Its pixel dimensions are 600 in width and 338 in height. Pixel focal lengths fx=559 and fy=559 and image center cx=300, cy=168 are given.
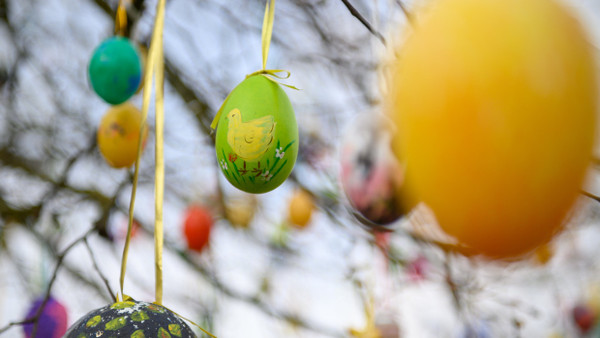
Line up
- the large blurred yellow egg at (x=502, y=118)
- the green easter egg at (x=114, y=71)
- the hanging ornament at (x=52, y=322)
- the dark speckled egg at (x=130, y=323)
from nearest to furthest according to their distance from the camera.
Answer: the large blurred yellow egg at (x=502, y=118)
the dark speckled egg at (x=130, y=323)
the green easter egg at (x=114, y=71)
the hanging ornament at (x=52, y=322)

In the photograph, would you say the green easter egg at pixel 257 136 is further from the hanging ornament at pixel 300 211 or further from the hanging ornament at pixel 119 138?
the hanging ornament at pixel 300 211

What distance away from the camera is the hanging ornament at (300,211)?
190 cm

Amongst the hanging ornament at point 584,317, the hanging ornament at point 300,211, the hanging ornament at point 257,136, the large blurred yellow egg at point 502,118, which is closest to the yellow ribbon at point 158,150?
the hanging ornament at point 257,136

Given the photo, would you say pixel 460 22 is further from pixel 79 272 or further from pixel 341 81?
pixel 79 272

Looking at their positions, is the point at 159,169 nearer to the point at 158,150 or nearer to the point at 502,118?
the point at 158,150

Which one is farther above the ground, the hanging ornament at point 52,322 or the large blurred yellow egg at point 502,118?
the large blurred yellow egg at point 502,118

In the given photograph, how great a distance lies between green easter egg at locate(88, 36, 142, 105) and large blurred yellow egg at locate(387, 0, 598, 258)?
1000mm

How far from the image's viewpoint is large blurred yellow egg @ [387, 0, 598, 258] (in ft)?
1.23

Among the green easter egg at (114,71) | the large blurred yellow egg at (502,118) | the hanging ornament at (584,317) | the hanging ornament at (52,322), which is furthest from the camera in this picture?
the hanging ornament at (584,317)

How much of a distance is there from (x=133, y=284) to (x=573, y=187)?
94.8 inches

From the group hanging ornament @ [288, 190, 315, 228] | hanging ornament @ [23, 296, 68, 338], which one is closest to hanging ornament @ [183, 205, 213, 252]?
hanging ornament @ [288, 190, 315, 228]

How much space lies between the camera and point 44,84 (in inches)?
97.3

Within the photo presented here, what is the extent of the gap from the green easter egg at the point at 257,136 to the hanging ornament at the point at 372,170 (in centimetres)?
10

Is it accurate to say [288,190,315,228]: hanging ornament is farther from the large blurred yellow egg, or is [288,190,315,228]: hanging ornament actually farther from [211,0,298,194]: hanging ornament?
the large blurred yellow egg
